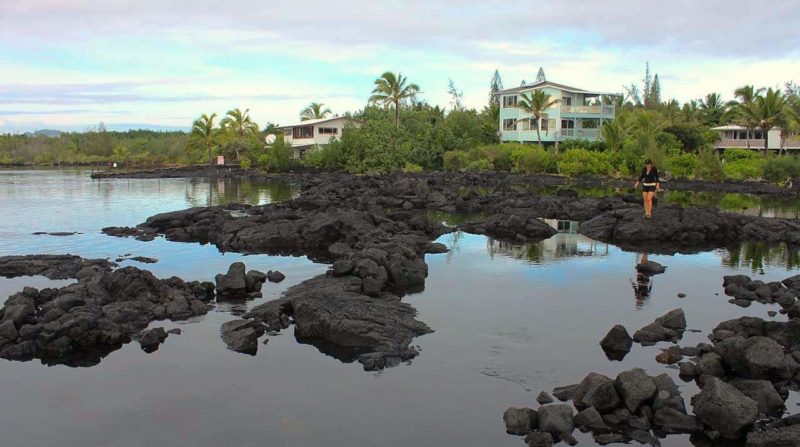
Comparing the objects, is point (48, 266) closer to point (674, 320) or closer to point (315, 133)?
point (674, 320)

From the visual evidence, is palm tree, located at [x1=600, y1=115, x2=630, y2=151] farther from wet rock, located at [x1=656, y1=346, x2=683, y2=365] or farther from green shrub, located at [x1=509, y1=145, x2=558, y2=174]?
wet rock, located at [x1=656, y1=346, x2=683, y2=365]

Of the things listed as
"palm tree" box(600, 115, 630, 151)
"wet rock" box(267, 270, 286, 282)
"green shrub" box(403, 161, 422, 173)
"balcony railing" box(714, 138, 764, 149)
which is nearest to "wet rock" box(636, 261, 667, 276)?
"wet rock" box(267, 270, 286, 282)

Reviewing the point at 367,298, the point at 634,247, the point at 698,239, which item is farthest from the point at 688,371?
the point at 698,239

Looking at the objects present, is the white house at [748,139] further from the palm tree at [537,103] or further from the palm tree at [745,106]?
the palm tree at [537,103]

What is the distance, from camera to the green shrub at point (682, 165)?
198 ft

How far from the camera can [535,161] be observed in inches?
2702

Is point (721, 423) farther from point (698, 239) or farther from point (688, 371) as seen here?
point (698, 239)

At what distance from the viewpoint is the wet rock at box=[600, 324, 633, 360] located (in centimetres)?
1424

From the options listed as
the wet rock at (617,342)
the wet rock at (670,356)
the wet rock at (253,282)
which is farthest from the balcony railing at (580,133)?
the wet rock at (670,356)

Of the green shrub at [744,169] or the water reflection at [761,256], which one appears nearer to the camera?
the water reflection at [761,256]

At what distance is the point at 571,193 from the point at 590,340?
32817 mm

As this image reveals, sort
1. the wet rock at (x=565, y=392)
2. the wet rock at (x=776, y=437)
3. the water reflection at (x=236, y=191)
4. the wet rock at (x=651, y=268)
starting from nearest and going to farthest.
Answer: the wet rock at (x=776, y=437), the wet rock at (x=565, y=392), the wet rock at (x=651, y=268), the water reflection at (x=236, y=191)

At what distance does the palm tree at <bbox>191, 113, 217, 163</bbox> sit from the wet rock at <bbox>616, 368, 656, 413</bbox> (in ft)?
293

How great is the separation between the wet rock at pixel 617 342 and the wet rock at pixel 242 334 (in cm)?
733
